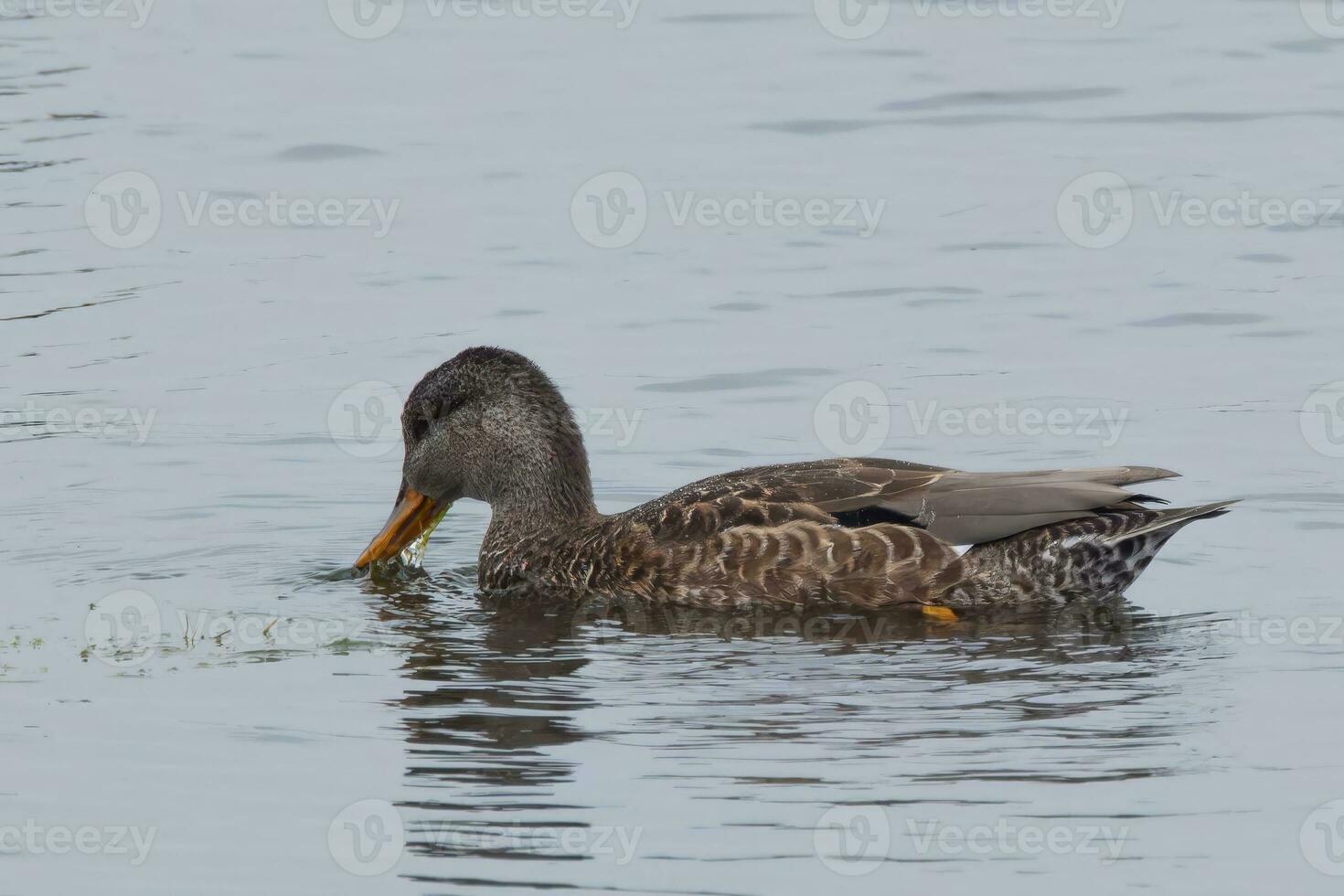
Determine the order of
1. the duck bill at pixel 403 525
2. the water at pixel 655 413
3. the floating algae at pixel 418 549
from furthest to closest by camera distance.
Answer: the floating algae at pixel 418 549
the duck bill at pixel 403 525
the water at pixel 655 413

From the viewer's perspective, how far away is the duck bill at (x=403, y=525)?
11672mm

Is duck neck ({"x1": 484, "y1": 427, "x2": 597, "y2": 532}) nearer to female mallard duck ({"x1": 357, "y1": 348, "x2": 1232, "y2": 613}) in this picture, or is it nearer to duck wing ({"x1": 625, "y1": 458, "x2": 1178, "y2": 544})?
female mallard duck ({"x1": 357, "y1": 348, "x2": 1232, "y2": 613})

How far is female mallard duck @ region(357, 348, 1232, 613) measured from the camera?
10352 mm

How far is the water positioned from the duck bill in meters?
0.18

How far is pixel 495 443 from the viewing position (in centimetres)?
1173

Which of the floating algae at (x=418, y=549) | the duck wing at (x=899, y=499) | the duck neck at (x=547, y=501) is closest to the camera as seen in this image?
the duck wing at (x=899, y=499)

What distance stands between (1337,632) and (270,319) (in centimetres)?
923

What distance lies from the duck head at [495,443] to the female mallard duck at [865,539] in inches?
10.9

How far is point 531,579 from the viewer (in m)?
11.3

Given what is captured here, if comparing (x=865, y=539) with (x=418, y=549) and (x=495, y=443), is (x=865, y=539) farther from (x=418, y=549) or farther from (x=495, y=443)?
(x=418, y=549)

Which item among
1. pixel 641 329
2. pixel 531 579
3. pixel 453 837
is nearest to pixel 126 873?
pixel 453 837

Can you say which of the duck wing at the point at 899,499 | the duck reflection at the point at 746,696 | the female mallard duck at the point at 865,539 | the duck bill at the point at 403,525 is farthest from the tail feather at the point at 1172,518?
the duck bill at the point at 403,525

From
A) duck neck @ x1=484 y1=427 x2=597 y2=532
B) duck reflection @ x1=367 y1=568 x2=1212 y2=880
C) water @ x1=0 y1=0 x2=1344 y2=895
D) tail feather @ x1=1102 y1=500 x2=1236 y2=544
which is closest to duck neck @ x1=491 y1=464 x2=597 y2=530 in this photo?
duck neck @ x1=484 y1=427 x2=597 y2=532

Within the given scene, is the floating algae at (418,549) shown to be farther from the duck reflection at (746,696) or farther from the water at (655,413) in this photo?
the duck reflection at (746,696)
